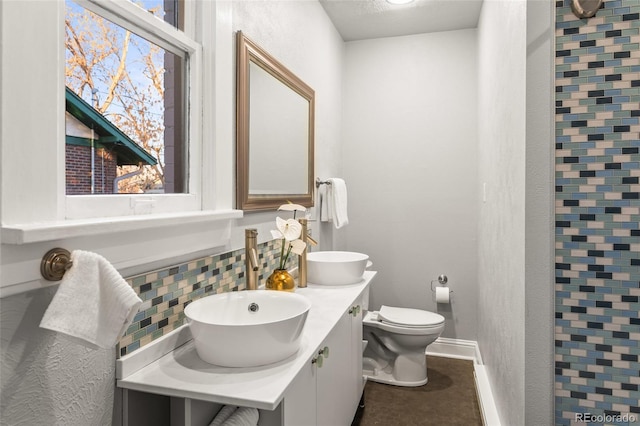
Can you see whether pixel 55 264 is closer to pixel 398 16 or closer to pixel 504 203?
pixel 504 203

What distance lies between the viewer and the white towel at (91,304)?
0.81 metres

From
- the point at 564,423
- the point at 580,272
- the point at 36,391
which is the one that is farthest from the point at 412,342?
the point at 36,391

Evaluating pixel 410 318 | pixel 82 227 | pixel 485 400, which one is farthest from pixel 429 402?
pixel 82 227

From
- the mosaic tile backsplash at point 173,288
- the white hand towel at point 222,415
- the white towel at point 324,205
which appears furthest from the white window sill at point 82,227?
the white towel at point 324,205

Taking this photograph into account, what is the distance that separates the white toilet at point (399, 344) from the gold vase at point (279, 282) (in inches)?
43.8

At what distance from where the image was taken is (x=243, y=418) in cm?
108

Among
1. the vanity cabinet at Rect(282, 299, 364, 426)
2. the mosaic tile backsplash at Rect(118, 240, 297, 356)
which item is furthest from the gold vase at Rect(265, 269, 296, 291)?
the vanity cabinet at Rect(282, 299, 364, 426)

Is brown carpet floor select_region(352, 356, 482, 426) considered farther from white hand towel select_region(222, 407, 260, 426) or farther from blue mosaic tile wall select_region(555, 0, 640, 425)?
white hand towel select_region(222, 407, 260, 426)

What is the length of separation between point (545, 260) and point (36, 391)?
1415 mm

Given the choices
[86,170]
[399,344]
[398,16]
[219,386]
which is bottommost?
[399,344]

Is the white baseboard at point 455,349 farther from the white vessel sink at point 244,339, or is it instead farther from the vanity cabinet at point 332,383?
the white vessel sink at point 244,339

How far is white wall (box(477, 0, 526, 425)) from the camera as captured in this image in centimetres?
144

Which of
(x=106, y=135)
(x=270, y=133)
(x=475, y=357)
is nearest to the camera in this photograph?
(x=106, y=135)

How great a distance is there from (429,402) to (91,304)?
2.21 m
